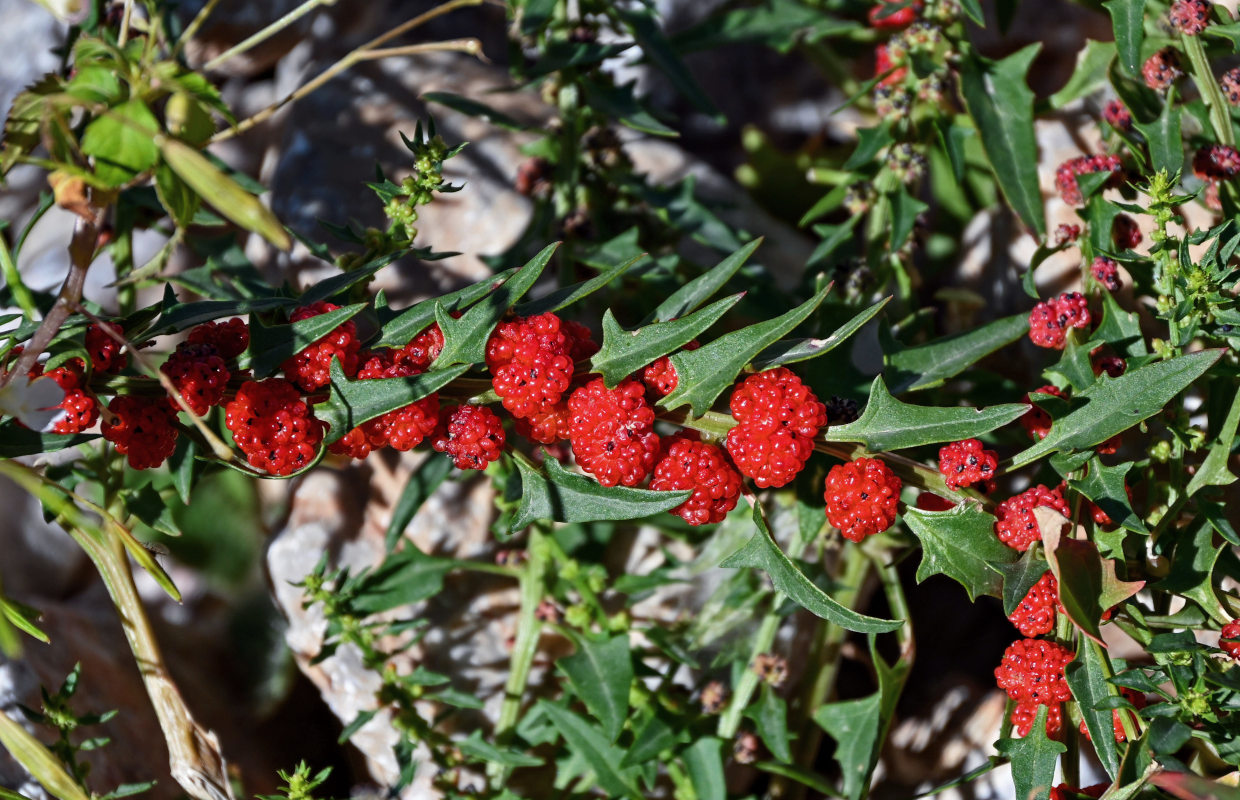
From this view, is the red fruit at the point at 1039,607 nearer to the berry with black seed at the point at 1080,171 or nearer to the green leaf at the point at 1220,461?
the green leaf at the point at 1220,461

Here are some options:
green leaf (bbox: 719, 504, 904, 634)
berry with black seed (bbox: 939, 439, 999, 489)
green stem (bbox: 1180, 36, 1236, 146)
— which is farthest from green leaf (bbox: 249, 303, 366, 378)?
green stem (bbox: 1180, 36, 1236, 146)

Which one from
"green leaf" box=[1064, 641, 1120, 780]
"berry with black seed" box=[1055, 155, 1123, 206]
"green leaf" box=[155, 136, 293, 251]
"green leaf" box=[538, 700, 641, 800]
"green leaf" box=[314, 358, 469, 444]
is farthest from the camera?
"green leaf" box=[538, 700, 641, 800]

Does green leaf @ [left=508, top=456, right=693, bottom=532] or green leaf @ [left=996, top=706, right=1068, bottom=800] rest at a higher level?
green leaf @ [left=508, top=456, right=693, bottom=532]

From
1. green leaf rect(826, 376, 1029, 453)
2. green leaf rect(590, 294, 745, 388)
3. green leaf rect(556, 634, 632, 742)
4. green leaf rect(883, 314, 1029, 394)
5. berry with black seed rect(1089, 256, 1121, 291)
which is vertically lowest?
green leaf rect(556, 634, 632, 742)

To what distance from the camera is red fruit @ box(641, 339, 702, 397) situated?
3.84 ft

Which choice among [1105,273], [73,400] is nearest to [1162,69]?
[1105,273]

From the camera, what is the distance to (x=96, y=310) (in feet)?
4.72

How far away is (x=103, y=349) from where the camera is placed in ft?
3.67

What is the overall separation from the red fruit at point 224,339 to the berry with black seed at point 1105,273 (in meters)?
1.12

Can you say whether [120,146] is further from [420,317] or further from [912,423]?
[912,423]

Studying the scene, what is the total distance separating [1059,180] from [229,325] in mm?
1208

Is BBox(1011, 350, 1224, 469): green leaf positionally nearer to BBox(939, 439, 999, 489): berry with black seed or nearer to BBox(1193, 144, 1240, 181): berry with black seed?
BBox(939, 439, 999, 489): berry with black seed

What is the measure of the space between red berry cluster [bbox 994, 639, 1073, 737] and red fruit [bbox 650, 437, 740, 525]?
406mm

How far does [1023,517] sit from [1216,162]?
673 millimetres
